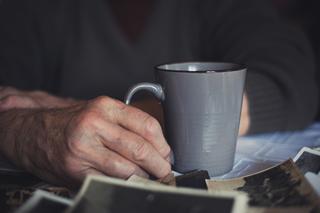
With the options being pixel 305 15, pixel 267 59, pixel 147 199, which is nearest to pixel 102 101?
pixel 147 199

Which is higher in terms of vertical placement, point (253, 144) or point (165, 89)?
point (165, 89)

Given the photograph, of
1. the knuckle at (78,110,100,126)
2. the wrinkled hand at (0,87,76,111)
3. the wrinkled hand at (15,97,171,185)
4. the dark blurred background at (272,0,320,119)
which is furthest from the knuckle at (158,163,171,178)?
the dark blurred background at (272,0,320,119)

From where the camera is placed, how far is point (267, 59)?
0.93 m

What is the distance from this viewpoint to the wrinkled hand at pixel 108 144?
1.65 feet

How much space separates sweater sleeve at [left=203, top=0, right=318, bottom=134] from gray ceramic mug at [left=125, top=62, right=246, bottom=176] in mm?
269

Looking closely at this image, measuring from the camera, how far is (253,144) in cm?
71

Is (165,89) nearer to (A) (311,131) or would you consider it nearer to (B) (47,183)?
(B) (47,183)

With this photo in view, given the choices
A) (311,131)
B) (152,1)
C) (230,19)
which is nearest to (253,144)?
(311,131)

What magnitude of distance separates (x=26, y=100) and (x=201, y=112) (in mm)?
332

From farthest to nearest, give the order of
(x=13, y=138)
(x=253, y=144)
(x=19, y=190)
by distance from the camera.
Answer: (x=253, y=144) → (x=13, y=138) → (x=19, y=190)

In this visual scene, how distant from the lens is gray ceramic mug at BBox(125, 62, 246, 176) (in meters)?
0.51

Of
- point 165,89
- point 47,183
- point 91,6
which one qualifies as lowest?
point 47,183

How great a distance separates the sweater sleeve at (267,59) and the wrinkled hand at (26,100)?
15.1 inches

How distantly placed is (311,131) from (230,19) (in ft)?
1.49
